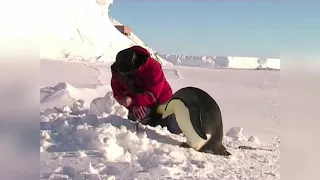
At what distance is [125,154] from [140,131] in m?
0.11

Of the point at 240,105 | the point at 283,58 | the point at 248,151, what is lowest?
the point at 248,151

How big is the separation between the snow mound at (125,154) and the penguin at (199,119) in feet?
0.09

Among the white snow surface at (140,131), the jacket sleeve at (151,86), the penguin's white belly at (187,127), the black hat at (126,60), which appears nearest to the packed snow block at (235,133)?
the white snow surface at (140,131)

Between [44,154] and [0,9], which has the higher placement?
[0,9]

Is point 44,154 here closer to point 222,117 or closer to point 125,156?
point 125,156

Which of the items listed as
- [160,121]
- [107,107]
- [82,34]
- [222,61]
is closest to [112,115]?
[107,107]

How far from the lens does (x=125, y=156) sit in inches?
43.0

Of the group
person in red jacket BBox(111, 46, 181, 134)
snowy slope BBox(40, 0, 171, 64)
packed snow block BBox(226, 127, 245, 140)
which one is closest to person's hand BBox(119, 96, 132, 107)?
person in red jacket BBox(111, 46, 181, 134)

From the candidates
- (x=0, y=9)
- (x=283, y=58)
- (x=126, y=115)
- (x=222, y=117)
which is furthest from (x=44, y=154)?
(x=283, y=58)

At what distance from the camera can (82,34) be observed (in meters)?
1.20

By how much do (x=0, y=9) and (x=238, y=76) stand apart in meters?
0.67

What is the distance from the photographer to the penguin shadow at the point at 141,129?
46.7 inches

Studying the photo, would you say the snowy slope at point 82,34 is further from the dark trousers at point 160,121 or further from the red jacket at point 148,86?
the dark trousers at point 160,121

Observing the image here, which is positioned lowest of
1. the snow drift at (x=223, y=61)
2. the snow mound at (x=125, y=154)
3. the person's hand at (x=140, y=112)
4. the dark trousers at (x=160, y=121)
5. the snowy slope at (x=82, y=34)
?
the snow mound at (x=125, y=154)
